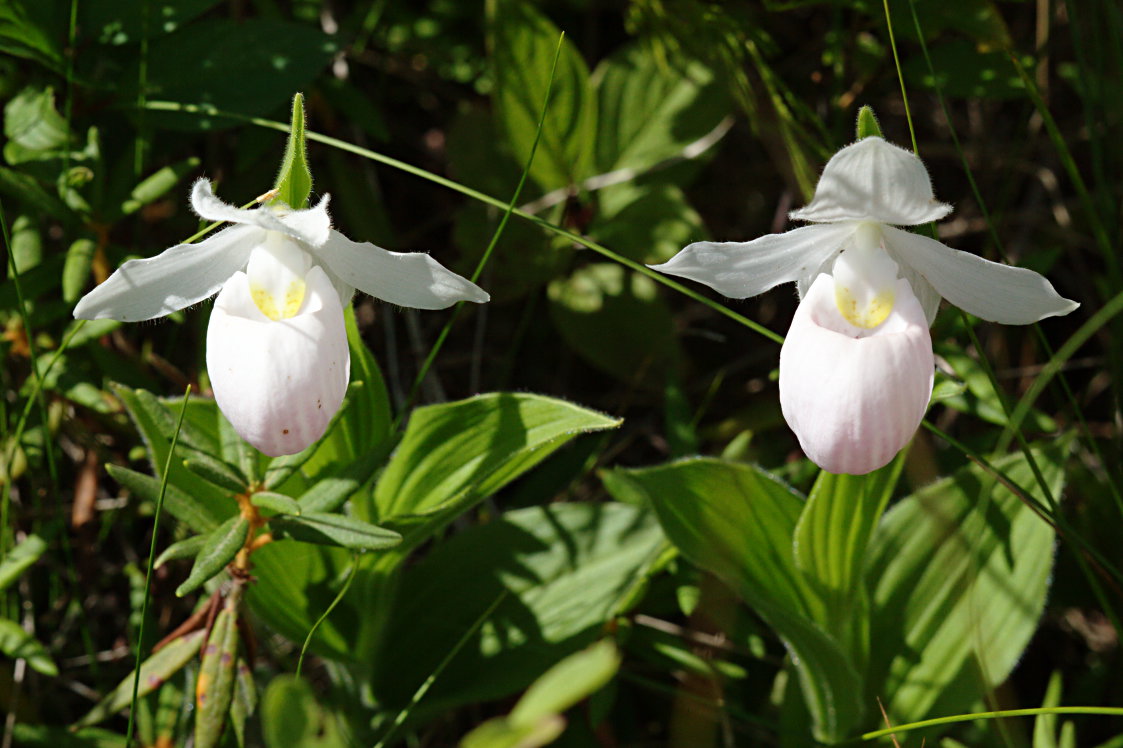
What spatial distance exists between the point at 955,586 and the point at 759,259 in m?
0.77

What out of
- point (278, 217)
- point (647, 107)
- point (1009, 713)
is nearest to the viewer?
point (1009, 713)

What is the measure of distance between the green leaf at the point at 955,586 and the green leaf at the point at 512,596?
0.46m

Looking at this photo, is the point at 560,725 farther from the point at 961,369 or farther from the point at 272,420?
the point at 961,369

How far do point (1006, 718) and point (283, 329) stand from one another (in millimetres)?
1419

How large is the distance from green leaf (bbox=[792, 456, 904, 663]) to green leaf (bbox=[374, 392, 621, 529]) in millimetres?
386

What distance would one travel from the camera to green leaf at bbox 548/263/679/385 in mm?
2361

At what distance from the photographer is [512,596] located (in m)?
1.82

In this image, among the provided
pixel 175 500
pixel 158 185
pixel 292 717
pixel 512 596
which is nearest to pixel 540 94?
pixel 158 185

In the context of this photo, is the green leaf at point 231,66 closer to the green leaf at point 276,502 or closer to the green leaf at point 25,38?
the green leaf at point 25,38

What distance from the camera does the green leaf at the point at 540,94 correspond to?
2.21 meters

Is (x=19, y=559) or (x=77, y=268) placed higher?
(x=77, y=268)

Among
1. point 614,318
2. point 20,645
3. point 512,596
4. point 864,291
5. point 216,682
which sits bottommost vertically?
point 20,645

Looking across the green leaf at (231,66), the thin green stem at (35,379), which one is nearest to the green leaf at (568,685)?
the thin green stem at (35,379)

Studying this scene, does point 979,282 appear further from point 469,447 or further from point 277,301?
point 277,301
